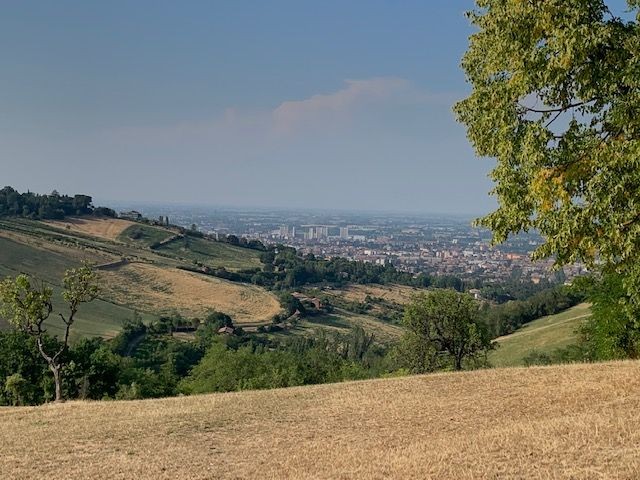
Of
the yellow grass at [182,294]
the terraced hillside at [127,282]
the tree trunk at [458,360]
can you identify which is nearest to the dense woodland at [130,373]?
the tree trunk at [458,360]

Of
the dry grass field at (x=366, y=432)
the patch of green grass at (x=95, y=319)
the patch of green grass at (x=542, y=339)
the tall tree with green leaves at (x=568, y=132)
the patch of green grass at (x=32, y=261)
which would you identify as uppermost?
the tall tree with green leaves at (x=568, y=132)

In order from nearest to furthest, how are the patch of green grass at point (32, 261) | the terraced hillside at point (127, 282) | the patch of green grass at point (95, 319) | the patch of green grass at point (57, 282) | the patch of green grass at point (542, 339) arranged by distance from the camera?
the patch of green grass at point (542, 339) < the patch of green grass at point (95, 319) < the patch of green grass at point (57, 282) < the terraced hillside at point (127, 282) < the patch of green grass at point (32, 261)

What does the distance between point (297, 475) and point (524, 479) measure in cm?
542

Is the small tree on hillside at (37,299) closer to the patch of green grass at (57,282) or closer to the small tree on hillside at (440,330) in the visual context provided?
the small tree on hillside at (440,330)

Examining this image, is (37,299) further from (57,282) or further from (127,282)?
(127,282)

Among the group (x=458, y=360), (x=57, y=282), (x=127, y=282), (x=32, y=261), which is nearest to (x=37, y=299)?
(x=458, y=360)

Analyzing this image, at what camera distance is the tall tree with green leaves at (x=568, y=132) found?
15047 millimetres

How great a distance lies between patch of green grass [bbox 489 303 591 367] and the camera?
302 feet

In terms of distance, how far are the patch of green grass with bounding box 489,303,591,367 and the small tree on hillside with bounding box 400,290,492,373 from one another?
106ft

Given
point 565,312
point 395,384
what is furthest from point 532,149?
point 565,312

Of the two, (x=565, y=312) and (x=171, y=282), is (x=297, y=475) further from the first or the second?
(x=171, y=282)

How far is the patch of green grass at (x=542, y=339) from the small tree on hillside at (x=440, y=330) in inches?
1272

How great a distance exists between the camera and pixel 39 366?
59.1 metres

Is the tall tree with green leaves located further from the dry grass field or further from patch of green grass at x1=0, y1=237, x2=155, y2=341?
patch of green grass at x1=0, y1=237, x2=155, y2=341
